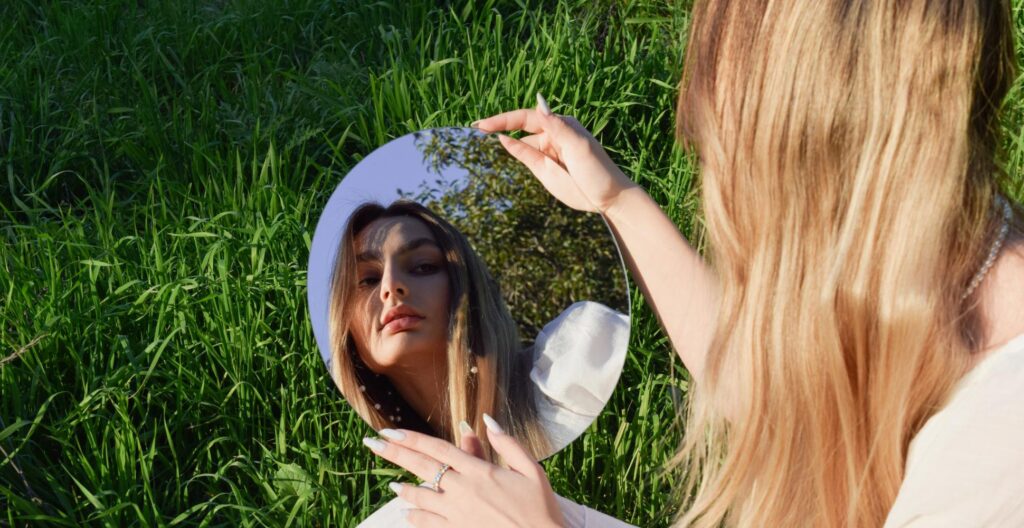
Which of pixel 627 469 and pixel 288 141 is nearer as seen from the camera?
pixel 627 469

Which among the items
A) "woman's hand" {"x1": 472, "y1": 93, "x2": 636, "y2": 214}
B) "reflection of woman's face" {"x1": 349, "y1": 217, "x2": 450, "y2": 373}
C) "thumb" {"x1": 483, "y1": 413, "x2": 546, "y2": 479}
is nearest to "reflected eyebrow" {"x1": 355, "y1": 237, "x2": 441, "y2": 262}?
"reflection of woman's face" {"x1": 349, "y1": 217, "x2": 450, "y2": 373}

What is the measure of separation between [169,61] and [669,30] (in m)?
1.39

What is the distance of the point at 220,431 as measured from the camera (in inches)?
78.1

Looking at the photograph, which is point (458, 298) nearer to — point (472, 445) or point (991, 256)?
point (472, 445)

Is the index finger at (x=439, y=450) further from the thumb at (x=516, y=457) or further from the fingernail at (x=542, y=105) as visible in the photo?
the fingernail at (x=542, y=105)

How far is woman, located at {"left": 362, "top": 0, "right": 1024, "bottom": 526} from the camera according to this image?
109 centimetres

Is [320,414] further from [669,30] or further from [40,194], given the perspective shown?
[669,30]

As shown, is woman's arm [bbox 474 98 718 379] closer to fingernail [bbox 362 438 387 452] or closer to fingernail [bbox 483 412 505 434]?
fingernail [bbox 483 412 505 434]

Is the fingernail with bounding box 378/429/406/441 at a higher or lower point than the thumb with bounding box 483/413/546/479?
lower

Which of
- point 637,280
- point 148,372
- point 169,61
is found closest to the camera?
point 637,280

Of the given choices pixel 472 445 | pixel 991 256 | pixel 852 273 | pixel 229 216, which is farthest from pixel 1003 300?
pixel 229 216

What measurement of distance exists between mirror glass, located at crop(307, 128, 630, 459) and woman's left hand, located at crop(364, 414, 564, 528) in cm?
22

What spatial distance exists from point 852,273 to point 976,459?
24cm

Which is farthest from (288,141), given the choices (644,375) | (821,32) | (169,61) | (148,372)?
(821,32)
